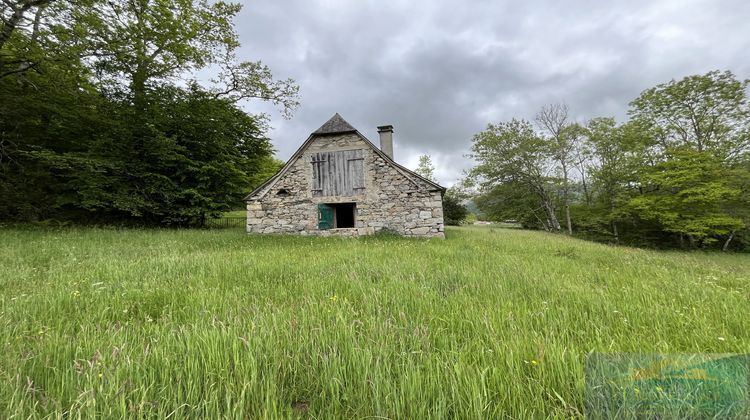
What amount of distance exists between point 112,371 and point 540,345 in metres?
2.71

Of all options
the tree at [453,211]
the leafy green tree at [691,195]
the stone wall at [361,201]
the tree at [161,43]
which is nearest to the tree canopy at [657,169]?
the leafy green tree at [691,195]

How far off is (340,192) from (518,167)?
2509 cm

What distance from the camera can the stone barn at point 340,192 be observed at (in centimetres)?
1360

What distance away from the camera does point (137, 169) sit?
15.5 meters

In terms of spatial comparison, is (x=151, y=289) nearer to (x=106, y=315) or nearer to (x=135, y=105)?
(x=106, y=315)

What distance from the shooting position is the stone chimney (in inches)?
646

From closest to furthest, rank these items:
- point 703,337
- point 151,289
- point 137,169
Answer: point 703,337 < point 151,289 < point 137,169

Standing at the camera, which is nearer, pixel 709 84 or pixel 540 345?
pixel 540 345

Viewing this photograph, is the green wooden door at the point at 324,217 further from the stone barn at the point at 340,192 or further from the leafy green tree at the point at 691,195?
the leafy green tree at the point at 691,195

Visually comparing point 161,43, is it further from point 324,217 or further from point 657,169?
point 657,169

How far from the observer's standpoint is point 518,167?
31.0 metres

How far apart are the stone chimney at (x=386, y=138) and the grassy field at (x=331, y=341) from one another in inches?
511

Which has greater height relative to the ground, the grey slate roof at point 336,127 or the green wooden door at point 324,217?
the grey slate roof at point 336,127

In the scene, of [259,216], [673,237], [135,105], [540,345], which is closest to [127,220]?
[135,105]
